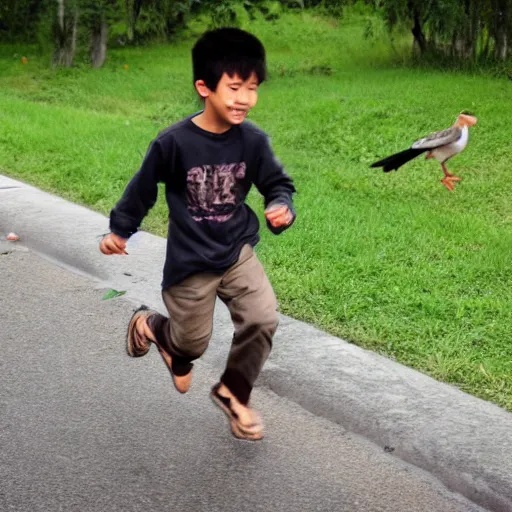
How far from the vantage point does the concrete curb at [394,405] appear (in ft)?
10.7

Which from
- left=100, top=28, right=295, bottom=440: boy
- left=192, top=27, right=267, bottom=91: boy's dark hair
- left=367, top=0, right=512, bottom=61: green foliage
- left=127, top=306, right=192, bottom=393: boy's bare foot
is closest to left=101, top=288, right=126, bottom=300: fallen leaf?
left=127, top=306, right=192, bottom=393: boy's bare foot

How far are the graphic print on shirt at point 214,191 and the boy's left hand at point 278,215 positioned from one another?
0.15m

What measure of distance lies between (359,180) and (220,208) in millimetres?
4555

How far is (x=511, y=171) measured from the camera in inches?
309

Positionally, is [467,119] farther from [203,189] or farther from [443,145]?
[203,189]

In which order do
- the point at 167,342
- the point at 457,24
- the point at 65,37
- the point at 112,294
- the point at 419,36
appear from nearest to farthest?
1. the point at 167,342
2. the point at 112,294
3. the point at 457,24
4. the point at 419,36
5. the point at 65,37

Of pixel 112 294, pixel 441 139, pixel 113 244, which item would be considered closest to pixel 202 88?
pixel 113 244

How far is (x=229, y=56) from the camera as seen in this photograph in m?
3.12

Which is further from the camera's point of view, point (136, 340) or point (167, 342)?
point (136, 340)

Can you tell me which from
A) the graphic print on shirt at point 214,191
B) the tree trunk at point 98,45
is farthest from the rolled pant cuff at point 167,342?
the tree trunk at point 98,45

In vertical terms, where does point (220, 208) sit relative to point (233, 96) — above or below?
below

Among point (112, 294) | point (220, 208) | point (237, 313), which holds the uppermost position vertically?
point (220, 208)

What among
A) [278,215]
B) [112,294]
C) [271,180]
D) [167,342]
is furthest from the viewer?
[112,294]

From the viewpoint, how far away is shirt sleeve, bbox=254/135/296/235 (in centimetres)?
331
